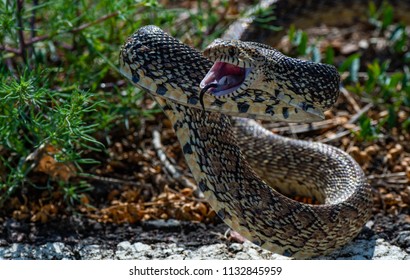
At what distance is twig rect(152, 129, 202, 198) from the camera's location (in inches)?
231

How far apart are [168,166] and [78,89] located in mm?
1063

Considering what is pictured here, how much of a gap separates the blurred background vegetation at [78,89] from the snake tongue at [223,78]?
80 centimetres

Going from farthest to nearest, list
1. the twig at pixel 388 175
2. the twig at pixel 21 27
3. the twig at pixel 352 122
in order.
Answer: the twig at pixel 352 122, the twig at pixel 388 175, the twig at pixel 21 27

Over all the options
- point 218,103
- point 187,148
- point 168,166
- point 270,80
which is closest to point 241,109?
point 218,103

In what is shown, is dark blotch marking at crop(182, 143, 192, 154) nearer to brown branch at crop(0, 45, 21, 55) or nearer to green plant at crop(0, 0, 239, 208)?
green plant at crop(0, 0, 239, 208)

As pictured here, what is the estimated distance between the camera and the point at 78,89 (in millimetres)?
5359

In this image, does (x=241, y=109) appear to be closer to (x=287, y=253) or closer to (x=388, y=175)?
(x=287, y=253)

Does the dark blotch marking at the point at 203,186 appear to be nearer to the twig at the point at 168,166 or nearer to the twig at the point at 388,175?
the twig at the point at 168,166

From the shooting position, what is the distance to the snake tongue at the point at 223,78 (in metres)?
4.56

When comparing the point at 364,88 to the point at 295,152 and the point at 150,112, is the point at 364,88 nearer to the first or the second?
the point at 295,152

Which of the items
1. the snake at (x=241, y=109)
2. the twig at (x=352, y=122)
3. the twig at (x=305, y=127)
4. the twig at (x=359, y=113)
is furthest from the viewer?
the twig at (x=359, y=113)

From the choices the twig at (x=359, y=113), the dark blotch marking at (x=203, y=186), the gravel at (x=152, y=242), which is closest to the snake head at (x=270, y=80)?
the dark blotch marking at (x=203, y=186)

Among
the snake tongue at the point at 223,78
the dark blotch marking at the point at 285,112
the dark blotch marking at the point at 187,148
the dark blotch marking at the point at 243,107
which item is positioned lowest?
the dark blotch marking at the point at 187,148

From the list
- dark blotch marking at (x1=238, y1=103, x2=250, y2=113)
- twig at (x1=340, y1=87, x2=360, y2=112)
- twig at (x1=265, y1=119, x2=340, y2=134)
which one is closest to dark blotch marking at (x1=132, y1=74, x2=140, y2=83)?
dark blotch marking at (x1=238, y1=103, x2=250, y2=113)
